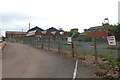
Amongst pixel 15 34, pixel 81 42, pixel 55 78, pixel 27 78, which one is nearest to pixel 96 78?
pixel 55 78

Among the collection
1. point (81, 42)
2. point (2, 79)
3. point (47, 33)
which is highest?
point (47, 33)

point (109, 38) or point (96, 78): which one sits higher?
point (109, 38)

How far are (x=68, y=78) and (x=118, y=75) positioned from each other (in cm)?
201

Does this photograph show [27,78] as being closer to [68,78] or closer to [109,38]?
[68,78]

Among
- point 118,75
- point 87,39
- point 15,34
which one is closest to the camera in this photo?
point 118,75

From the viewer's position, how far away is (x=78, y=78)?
475cm

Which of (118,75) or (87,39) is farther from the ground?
(87,39)

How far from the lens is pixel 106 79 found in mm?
4566

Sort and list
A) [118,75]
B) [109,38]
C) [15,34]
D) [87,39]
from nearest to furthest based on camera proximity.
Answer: [118,75] < [109,38] < [87,39] < [15,34]

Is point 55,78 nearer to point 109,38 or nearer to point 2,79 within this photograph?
point 2,79

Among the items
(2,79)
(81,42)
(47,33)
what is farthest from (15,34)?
(2,79)

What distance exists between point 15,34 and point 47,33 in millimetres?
42020

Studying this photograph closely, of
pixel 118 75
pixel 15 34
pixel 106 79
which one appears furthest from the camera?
pixel 15 34

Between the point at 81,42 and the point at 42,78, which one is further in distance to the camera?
the point at 81,42
